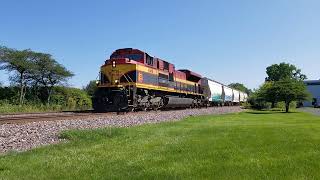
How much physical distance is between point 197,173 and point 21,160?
12.8 feet

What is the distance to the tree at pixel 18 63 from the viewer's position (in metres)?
59.7

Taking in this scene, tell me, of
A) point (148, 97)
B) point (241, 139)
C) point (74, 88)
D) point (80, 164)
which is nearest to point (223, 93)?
point (74, 88)

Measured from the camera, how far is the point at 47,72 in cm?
6550

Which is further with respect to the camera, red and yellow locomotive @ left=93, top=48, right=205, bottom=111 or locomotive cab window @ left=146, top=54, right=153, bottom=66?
locomotive cab window @ left=146, top=54, right=153, bottom=66

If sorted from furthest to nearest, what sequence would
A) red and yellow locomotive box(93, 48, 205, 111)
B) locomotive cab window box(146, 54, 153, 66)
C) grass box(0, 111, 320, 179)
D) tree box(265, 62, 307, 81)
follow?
1. tree box(265, 62, 307, 81)
2. locomotive cab window box(146, 54, 153, 66)
3. red and yellow locomotive box(93, 48, 205, 111)
4. grass box(0, 111, 320, 179)

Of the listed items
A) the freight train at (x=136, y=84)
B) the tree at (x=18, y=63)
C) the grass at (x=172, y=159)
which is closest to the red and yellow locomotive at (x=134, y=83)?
the freight train at (x=136, y=84)

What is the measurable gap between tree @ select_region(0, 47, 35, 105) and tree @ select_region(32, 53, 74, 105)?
1.87 metres

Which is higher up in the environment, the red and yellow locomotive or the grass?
the red and yellow locomotive

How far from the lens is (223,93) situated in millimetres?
67938

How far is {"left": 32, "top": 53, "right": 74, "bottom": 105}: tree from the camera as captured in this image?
64.3 metres

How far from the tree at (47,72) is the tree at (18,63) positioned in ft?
6.15

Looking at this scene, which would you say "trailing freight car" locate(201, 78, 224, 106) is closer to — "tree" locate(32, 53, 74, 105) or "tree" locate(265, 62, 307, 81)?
"tree" locate(32, 53, 74, 105)

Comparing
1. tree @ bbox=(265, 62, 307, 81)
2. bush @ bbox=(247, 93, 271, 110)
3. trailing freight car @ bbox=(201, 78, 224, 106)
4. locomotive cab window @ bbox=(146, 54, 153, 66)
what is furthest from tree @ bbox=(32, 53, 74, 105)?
tree @ bbox=(265, 62, 307, 81)

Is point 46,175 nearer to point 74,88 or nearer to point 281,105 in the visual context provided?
point 74,88
